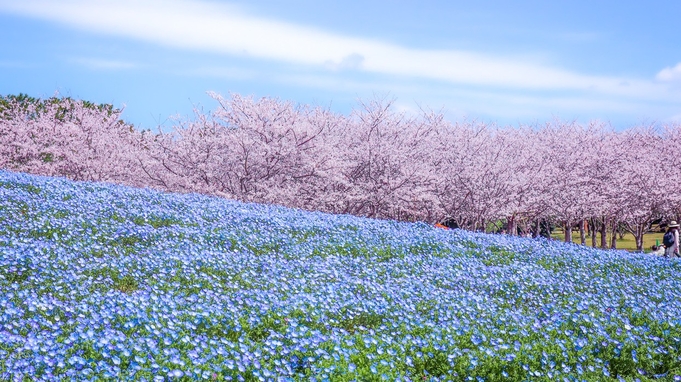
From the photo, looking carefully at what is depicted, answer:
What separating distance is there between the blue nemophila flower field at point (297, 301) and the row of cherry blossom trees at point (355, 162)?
8606mm

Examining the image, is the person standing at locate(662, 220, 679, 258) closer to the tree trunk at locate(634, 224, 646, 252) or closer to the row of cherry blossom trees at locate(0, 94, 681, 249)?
the row of cherry blossom trees at locate(0, 94, 681, 249)

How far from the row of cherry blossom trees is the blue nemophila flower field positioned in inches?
339

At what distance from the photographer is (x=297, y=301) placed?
825 centimetres

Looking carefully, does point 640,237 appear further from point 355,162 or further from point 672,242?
point 355,162

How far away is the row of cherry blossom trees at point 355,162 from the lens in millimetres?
23766

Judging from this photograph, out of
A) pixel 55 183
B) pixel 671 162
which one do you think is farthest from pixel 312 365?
pixel 671 162

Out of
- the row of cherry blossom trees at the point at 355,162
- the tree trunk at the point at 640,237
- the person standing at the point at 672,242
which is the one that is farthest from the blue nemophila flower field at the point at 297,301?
the tree trunk at the point at 640,237

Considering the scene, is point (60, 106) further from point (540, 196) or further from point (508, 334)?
point (508, 334)

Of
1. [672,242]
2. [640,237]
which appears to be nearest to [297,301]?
[672,242]

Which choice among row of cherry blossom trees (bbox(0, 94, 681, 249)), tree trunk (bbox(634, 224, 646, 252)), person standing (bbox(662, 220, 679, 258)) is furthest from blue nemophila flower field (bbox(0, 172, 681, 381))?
tree trunk (bbox(634, 224, 646, 252))

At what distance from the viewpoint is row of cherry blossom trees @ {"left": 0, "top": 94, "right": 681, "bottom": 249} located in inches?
936

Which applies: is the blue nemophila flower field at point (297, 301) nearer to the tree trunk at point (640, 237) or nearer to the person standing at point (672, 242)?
the person standing at point (672, 242)

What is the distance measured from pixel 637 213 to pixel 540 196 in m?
6.94

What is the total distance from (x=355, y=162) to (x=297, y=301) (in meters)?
16.9
